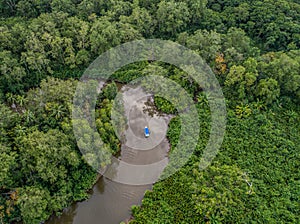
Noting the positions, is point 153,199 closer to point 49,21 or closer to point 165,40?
point 165,40

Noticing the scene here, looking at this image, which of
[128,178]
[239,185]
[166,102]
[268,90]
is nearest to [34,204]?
[128,178]

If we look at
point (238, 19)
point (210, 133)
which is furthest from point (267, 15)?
point (210, 133)

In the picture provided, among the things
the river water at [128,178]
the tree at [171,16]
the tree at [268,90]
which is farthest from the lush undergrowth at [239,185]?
the tree at [171,16]

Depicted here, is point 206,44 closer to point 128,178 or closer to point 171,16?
point 171,16

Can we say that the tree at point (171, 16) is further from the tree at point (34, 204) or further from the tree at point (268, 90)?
the tree at point (34, 204)

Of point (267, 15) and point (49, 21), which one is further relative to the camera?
point (267, 15)

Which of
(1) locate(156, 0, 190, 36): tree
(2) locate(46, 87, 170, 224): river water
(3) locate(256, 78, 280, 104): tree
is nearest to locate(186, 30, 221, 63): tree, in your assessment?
(1) locate(156, 0, 190, 36): tree
